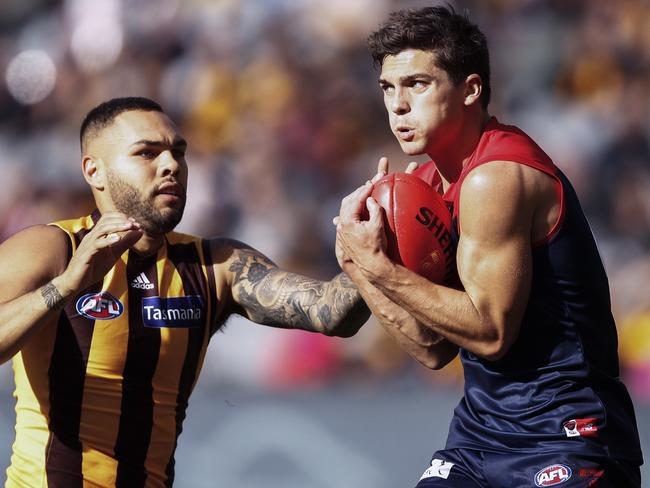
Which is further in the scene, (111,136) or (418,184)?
(111,136)

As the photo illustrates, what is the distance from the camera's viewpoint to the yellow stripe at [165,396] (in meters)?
4.47

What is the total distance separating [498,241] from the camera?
11.5 feet

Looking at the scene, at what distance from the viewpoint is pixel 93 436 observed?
4.36 meters

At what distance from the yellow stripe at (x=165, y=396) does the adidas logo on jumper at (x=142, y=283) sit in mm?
47

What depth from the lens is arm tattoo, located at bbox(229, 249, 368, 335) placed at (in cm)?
448

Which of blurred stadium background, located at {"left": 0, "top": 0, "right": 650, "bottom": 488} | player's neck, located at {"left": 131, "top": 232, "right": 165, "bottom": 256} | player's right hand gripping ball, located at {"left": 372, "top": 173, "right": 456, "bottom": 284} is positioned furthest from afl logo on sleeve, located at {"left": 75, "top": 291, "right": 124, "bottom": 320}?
blurred stadium background, located at {"left": 0, "top": 0, "right": 650, "bottom": 488}

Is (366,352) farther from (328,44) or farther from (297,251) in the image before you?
(328,44)

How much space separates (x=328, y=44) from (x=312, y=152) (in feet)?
3.86

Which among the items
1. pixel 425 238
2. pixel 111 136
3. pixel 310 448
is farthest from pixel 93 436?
pixel 310 448

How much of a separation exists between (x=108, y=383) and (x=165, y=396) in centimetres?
26

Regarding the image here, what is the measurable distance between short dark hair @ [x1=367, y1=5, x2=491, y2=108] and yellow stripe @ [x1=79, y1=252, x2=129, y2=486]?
1595 millimetres

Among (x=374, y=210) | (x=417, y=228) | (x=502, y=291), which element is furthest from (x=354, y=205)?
(x=502, y=291)

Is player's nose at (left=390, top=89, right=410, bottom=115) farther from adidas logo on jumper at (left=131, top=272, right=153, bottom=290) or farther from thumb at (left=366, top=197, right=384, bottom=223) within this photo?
adidas logo on jumper at (left=131, top=272, right=153, bottom=290)

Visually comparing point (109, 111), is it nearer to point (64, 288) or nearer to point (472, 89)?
point (64, 288)
